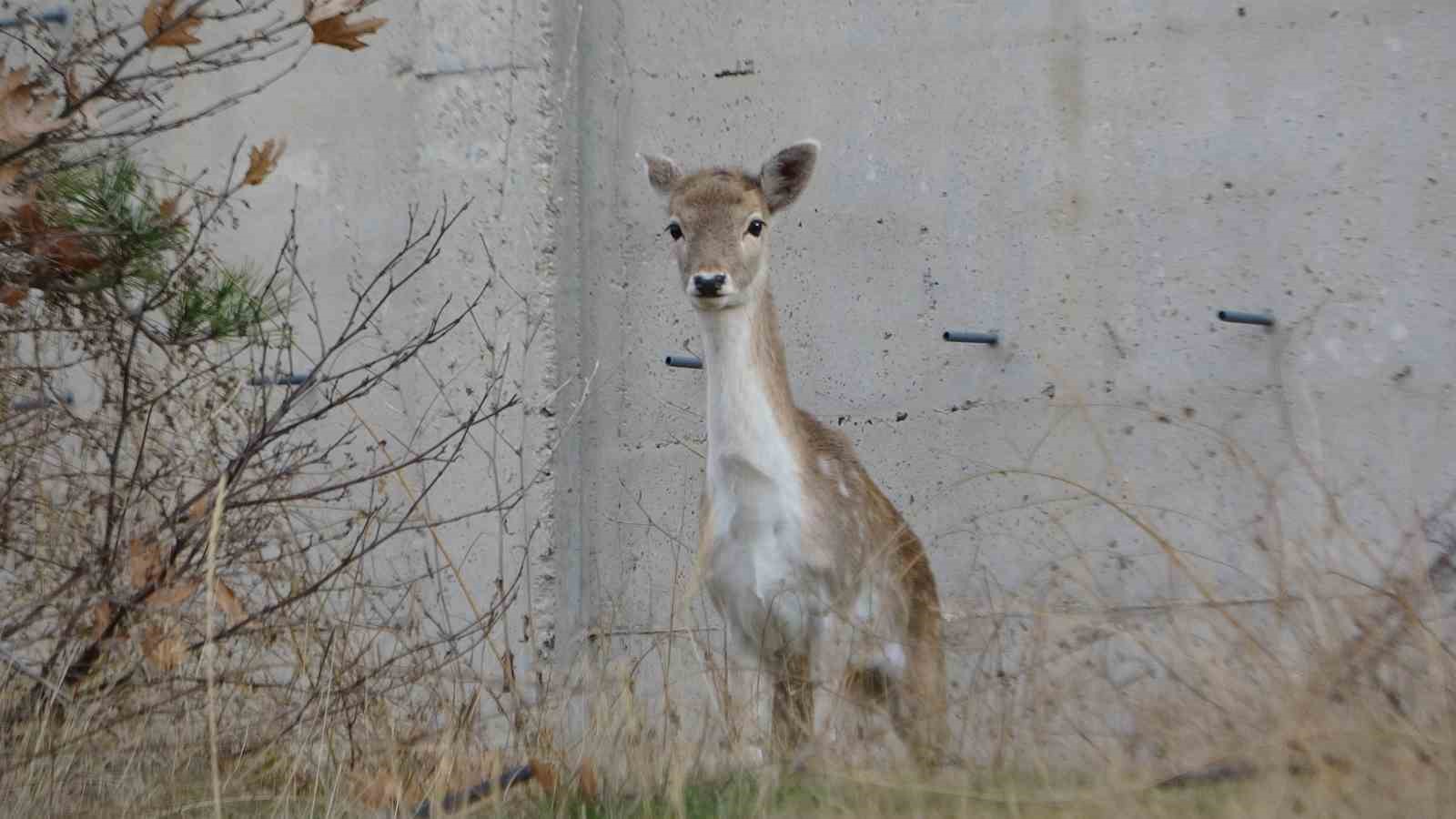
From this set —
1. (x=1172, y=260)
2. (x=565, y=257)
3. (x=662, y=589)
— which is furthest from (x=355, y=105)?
(x=1172, y=260)

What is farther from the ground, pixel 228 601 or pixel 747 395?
pixel 747 395

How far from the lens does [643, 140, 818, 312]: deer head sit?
5512 millimetres

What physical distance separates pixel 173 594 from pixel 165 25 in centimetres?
113

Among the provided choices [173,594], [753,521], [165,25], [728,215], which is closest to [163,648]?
[173,594]

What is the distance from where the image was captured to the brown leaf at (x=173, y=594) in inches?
148

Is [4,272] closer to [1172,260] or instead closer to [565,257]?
[565,257]

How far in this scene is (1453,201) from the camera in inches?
220

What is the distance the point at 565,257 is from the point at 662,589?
121cm

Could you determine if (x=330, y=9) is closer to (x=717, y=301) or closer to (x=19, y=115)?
(x=19, y=115)

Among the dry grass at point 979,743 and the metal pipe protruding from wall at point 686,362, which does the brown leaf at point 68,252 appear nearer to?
the dry grass at point 979,743

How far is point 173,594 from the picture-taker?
3777mm

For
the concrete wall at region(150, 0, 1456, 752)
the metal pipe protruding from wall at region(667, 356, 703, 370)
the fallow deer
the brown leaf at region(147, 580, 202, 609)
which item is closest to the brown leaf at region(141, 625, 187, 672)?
the brown leaf at region(147, 580, 202, 609)

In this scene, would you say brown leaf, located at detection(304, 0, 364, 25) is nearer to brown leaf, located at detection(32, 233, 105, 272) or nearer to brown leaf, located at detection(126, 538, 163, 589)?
brown leaf, located at detection(32, 233, 105, 272)

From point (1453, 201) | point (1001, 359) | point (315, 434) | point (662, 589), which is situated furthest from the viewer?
point (315, 434)
